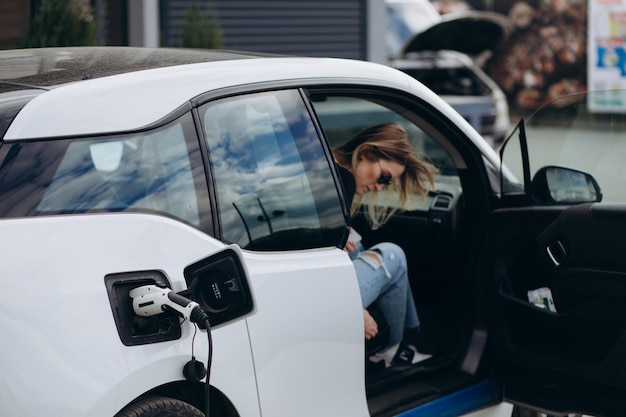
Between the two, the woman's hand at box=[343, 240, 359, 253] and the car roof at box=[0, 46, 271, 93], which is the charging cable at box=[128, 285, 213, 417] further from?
the woman's hand at box=[343, 240, 359, 253]

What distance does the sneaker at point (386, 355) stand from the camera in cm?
404

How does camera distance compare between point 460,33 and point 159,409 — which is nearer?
point 159,409

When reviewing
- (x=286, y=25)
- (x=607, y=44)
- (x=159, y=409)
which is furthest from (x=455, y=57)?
(x=159, y=409)

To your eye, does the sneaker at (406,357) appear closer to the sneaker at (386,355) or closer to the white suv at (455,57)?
the sneaker at (386,355)

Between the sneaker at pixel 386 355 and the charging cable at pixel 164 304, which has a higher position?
→ the charging cable at pixel 164 304

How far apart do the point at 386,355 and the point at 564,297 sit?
0.76m

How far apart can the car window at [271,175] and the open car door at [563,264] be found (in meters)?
0.93

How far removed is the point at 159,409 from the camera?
2596 mm

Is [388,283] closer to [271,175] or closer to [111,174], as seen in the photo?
[271,175]

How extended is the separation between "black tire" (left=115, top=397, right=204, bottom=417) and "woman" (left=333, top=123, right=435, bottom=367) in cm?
122

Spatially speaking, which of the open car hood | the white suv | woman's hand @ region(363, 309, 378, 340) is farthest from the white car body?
the open car hood

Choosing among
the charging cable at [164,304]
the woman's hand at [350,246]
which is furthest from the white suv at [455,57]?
the charging cable at [164,304]

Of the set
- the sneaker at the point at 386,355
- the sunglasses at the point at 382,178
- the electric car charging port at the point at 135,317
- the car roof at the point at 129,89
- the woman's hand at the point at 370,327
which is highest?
the car roof at the point at 129,89

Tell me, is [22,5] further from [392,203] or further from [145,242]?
[145,242]
